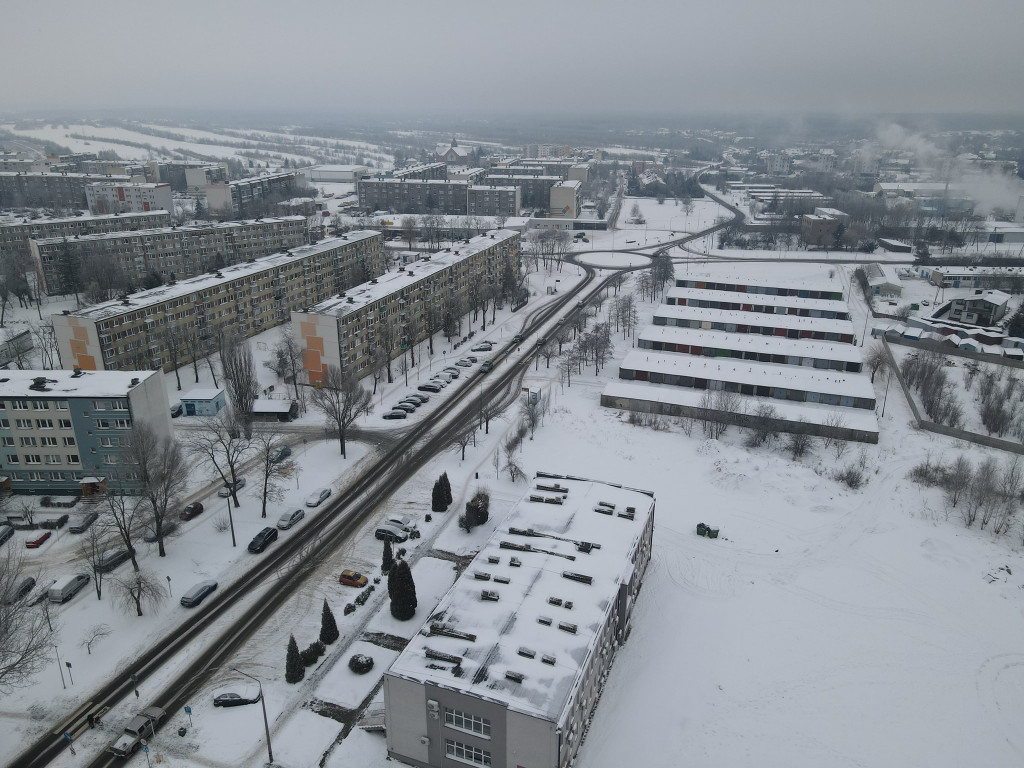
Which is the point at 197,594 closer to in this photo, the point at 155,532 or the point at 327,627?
the point at 155,532

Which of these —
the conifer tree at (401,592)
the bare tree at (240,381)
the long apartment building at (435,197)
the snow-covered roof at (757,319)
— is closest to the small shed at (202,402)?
the bare tree at (240,381)

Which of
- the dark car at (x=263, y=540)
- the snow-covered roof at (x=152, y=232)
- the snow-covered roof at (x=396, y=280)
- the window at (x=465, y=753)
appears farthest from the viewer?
the snow-covered roof at (x=152, y=232)

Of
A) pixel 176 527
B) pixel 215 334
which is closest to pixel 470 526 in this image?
pixel 176 527

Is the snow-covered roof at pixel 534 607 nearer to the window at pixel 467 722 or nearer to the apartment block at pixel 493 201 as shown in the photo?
the window at pixel 467 722

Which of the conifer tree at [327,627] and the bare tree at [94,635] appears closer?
the bare tree at [94,635]

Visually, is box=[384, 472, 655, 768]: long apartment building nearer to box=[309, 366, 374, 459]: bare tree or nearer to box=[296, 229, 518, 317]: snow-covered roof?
box=[309, 366, 374, 459]: bare tree

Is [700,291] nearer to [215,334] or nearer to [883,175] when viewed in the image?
[215,334]
